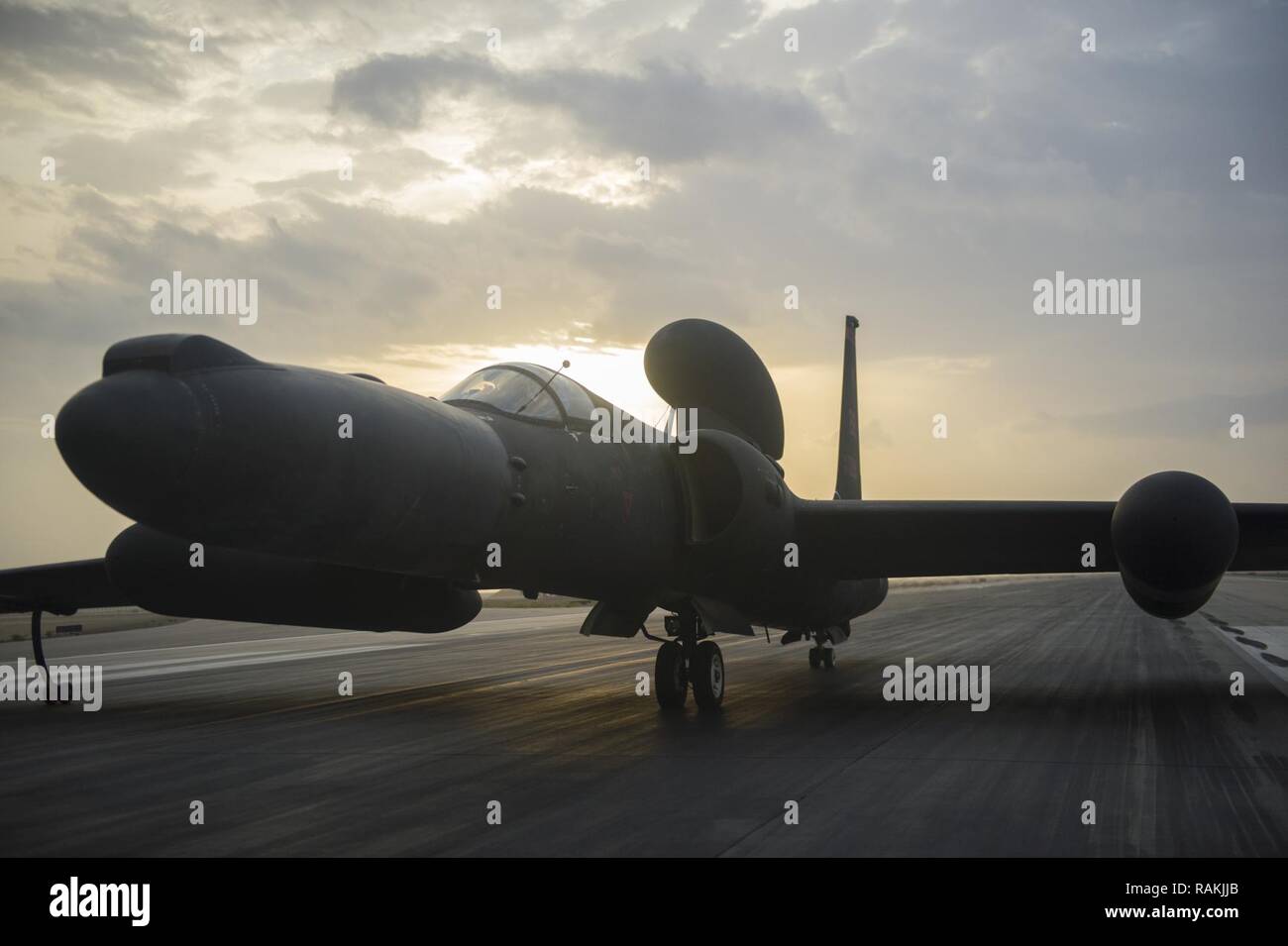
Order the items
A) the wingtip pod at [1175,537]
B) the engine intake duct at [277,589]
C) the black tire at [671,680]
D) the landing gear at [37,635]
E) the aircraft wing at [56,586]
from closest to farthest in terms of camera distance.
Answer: the wingtip pod at [1175,537] < the engine intake duct at [277,589] < the black tire at [671,680] < the aircraft wing at [56,586] < the landing gear at [37,635]

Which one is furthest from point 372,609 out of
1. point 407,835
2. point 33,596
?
point 33,596

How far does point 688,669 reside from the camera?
11.9m

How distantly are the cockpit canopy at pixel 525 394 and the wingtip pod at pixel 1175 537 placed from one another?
5.50 m

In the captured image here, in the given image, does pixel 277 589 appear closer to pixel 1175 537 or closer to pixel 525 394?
pixel 525 394

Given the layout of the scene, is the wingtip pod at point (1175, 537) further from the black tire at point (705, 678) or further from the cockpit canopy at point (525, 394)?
the cockpit canopy at point (525, 394)

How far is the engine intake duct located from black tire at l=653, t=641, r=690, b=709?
2275mm

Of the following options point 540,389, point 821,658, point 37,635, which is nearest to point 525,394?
point 540,389

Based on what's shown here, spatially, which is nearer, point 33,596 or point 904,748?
point 904,748

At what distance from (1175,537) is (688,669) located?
520 cm

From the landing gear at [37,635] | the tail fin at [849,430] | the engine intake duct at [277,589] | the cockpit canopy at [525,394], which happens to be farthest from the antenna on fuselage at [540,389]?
the tail fin at [849,430]

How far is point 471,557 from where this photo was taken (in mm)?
8664

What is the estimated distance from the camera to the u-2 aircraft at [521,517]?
6.20 m
